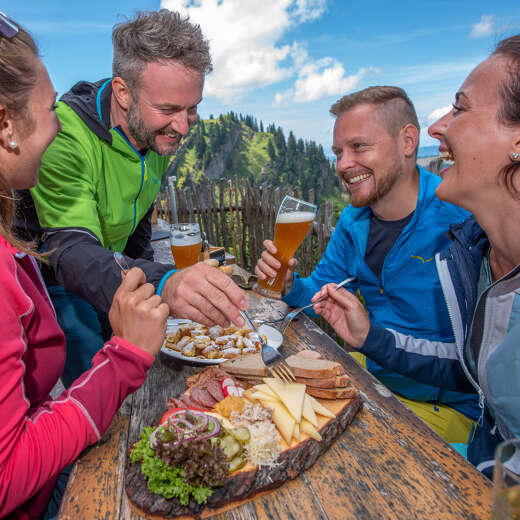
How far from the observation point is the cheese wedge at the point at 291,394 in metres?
1.43

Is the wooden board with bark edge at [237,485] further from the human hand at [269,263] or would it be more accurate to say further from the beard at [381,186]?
the beard at [381,186]

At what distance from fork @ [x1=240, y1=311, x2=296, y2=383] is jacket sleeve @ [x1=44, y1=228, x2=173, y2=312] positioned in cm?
56

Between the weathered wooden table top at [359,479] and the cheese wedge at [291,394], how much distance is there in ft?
0.63

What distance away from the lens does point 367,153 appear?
285 centimetres

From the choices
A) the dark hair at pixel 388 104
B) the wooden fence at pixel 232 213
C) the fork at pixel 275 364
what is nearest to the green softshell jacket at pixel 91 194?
the fork at pixel 275 364

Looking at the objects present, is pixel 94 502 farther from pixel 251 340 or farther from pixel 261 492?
pixel 251 340

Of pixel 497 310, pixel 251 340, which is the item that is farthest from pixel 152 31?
pixel 497 310

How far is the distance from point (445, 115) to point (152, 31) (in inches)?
80.5

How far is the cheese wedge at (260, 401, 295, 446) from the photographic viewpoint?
136 centimetres

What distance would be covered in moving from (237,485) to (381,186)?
2.39m

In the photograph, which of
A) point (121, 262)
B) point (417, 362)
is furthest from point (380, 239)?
point (121, 262)

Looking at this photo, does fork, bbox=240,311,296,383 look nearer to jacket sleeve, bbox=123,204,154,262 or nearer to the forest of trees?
jacket sleeve, bbox=123,204,154,262

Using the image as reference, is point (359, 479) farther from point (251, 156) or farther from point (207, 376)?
point (251, 156)

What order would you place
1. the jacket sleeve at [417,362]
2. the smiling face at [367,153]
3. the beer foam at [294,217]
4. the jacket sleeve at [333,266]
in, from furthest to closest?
the jacket sleeve at [333,266]
the smiling face at [367,153]
the beer foam at [294,217]
the jacket sleeve at [417,362]
